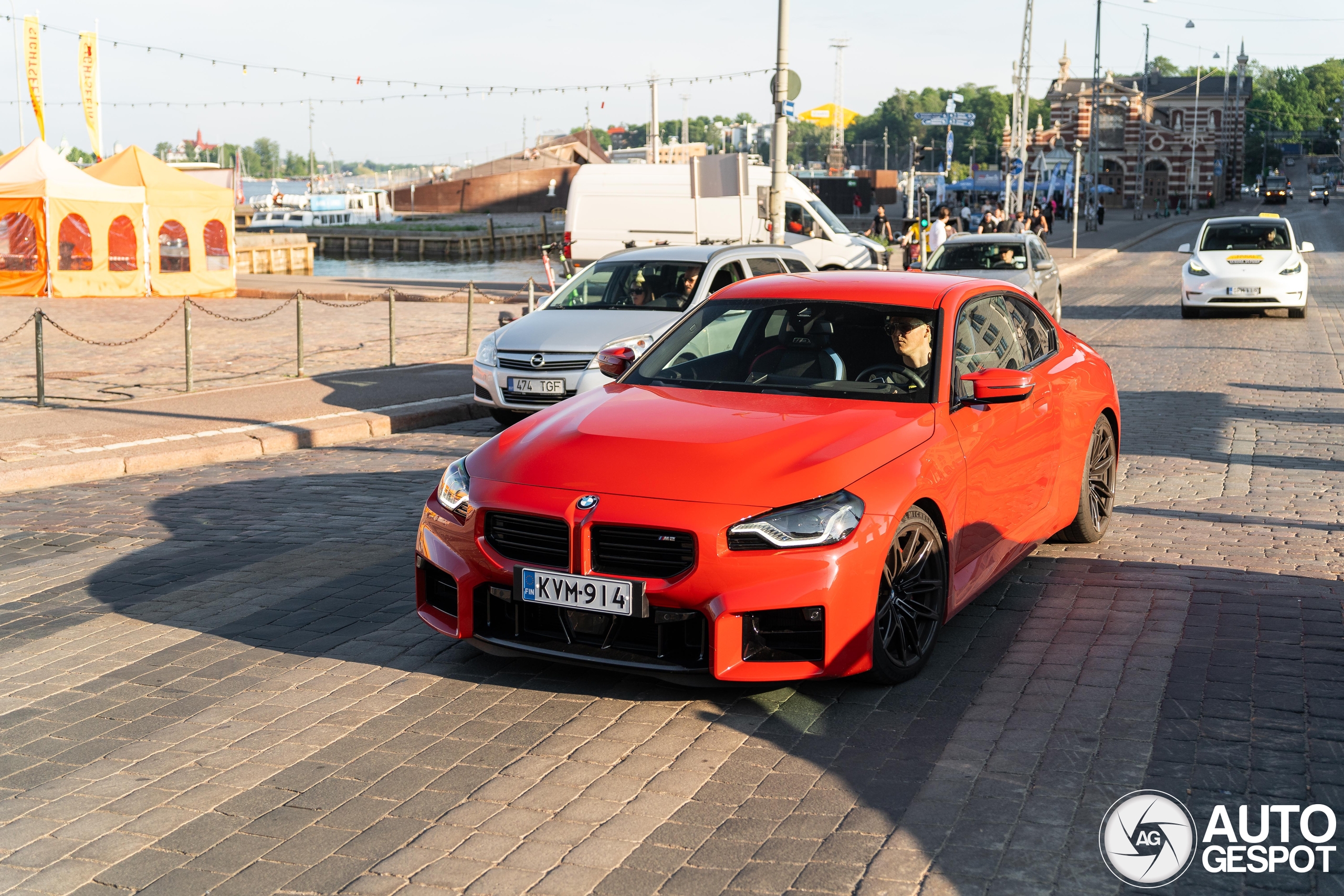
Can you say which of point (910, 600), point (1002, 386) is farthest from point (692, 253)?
point (910, 600)

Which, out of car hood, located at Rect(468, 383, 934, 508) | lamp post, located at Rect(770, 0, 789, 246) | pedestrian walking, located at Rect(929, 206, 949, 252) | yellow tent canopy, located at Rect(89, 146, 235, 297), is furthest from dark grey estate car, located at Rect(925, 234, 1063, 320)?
yellow tent canopy, located at Rect(89, 146, 235, 297)

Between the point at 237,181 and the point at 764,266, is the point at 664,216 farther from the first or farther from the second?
the point at 237,181

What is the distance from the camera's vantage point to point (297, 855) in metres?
3.69

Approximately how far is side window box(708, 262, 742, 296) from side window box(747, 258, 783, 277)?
142 millimetres

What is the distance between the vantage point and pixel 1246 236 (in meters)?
22.6

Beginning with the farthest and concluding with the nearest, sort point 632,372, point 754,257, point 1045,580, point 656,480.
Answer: point 754,257, point 1045,580, point 632,372, point 656,480

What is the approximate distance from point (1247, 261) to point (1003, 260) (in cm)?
514

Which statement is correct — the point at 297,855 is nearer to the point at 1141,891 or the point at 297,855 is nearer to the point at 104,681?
the point at 104,681

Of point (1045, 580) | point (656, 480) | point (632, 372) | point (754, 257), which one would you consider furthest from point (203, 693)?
point (754, 257)

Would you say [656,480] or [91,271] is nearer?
[656,480]

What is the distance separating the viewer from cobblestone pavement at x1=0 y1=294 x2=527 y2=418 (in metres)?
15.3

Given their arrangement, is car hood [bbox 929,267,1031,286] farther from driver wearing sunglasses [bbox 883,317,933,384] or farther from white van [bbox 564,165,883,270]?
driver wearing sunglasses [bbox 883,317,933,384]

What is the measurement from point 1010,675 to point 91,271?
92.3 feet

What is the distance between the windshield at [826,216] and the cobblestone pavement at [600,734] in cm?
2002
